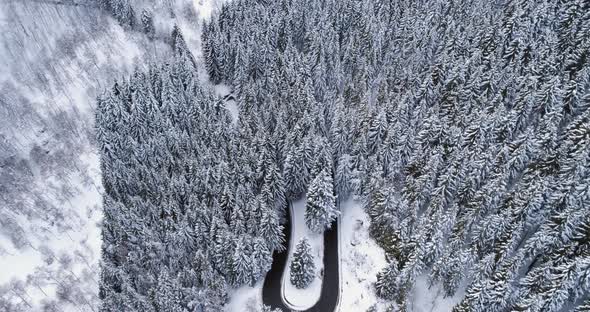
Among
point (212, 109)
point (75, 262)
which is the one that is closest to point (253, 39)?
point (212, 109)

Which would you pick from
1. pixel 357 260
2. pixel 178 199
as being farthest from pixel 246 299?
pixel 178 199

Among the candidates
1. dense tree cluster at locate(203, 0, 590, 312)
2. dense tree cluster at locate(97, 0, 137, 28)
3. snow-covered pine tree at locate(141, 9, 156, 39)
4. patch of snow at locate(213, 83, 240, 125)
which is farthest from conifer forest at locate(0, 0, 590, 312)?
snow-covered pine tree at locate(141, 9, 156, 39)

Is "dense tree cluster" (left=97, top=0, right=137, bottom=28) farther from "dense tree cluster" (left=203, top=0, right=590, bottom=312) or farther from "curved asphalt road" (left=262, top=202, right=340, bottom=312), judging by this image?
"curved asphalt road" (left=262, top=202, right=340, bottom=312)

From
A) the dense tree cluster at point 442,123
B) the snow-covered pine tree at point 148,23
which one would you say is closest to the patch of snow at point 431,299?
the dense tree cluster at point 442,123

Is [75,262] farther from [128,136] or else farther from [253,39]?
[253,39]

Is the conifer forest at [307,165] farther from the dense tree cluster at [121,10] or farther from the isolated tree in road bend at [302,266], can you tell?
the dense tree cluster at [121,10]

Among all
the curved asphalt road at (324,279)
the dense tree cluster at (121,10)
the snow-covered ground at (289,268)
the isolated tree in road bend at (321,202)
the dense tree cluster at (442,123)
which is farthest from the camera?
the dense tree cluster at (121,10)
